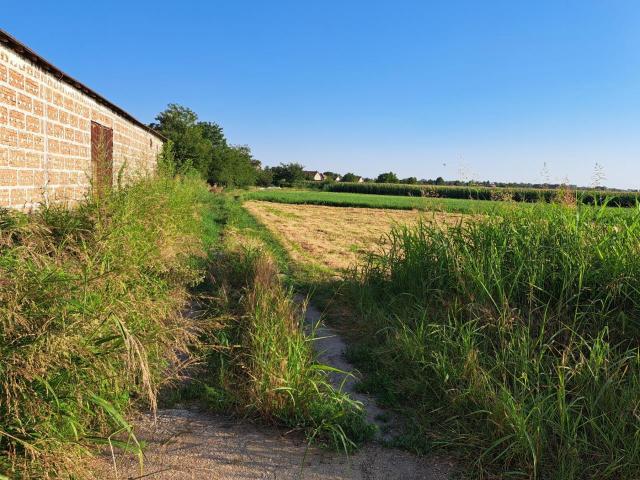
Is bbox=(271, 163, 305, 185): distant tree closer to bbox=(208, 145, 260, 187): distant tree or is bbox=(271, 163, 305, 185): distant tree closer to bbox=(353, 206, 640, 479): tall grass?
bbox=(208, 145, 260, 187): distant tree

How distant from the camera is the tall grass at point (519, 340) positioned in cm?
281

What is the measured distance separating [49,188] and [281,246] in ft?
18.1

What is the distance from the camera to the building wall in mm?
5251

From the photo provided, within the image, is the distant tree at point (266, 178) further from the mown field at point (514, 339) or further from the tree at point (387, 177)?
the mown field at point (514, 339)

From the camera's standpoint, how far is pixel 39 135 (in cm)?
619

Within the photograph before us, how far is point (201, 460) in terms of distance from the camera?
108 inches

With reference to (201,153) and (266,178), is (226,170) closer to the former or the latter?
(201,153)

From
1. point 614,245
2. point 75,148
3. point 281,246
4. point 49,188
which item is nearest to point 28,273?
point 49,188

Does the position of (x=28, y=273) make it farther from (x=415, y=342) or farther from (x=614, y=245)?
(x=614, y=245)

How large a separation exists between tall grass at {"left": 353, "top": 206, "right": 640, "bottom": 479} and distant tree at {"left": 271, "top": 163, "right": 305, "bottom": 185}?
270 ft

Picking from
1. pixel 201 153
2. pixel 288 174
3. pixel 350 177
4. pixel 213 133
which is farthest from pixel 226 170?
pixel 350 177

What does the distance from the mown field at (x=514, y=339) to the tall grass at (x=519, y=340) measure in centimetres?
1

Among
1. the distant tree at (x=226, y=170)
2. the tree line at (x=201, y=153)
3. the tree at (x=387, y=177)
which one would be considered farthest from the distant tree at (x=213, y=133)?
the tree at (x=387, y=177)

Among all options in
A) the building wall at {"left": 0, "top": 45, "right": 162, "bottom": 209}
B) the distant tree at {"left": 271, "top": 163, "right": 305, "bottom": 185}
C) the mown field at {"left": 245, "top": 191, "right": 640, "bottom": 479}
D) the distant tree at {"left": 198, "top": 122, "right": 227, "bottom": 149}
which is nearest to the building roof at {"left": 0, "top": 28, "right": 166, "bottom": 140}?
the building wall at {"left": 0, "top": 45, "right": 162, "bottom": 209}
